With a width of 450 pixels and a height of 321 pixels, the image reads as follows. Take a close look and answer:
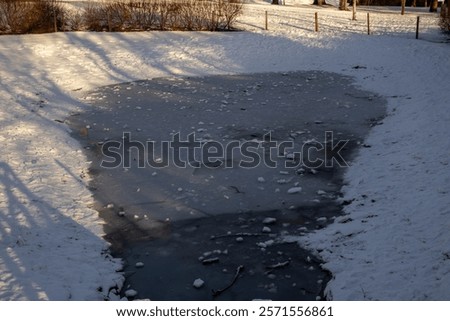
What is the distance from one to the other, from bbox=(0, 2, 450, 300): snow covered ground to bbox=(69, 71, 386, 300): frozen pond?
435 millimetres

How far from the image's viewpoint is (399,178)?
9.14m

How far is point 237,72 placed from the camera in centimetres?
2086

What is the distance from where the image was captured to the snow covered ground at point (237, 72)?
641cm

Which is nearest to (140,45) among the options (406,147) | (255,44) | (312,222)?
(255,44)

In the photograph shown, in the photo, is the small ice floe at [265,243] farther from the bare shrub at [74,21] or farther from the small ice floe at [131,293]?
the bare shrub at [74,21]

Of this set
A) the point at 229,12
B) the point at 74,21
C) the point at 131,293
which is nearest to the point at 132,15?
the point at 74,21

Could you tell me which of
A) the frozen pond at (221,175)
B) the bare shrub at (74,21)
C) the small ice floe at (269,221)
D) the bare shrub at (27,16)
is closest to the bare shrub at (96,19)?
the bare shrub at (74,21)

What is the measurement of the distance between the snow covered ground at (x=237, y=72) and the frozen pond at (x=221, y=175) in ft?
1.43

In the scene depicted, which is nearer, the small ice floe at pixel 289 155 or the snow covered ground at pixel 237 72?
the snow covered ground at pixel 237 72

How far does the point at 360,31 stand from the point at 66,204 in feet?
74.9

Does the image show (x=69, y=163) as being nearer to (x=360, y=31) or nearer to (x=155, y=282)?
(x=155, y=282)

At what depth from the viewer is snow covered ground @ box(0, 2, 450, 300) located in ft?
21.0

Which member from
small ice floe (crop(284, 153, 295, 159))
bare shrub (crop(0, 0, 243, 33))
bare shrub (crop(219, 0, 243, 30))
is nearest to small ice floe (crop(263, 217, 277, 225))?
small ice floe (crop(284, 153, 295, 159))

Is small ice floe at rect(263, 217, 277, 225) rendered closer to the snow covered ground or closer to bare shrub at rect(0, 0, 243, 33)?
the snow covered ground
